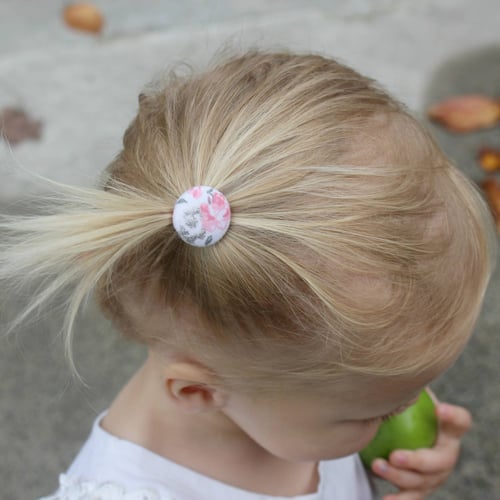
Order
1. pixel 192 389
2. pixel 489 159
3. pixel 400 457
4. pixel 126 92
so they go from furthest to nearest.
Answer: pixel 126 92 < pixel 489 159 < pixel 400 457 < pixel 192 389

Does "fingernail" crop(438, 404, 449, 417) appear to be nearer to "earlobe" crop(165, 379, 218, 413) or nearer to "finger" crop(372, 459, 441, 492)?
"finger" crop(372, 459, 441, 492)

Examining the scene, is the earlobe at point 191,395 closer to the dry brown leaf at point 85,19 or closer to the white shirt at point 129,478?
the white shirt at point 129,478

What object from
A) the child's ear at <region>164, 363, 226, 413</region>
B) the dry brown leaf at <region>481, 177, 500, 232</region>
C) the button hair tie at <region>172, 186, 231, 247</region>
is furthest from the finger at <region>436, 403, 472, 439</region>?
the dry brown leaf at <region>481, 177, 500, 232</region>

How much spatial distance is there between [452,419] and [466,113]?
59.0 inches

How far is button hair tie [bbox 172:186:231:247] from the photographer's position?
0.91 metres

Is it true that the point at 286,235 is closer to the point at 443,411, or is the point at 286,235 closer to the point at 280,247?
the point at 280,247

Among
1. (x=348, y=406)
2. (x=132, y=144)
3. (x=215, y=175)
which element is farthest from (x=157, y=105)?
(x=348, y=406)

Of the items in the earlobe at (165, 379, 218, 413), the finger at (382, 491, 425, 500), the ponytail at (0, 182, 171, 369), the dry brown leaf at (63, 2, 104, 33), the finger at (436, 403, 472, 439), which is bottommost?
the finger at (382, 491, 425, 500)

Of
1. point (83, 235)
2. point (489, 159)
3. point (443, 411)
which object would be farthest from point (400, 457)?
point (489, 159)

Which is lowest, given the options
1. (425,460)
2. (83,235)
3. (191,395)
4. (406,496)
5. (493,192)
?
(406,496)

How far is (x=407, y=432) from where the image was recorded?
146cm

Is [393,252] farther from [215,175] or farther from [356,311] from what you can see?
[215,175]

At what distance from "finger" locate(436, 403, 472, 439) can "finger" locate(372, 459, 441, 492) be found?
11 cm

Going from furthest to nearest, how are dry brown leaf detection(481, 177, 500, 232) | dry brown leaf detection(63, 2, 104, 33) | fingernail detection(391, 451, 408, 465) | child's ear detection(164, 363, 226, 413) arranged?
dry brown leaf detection(63, 2, 104, 33) < dry brown leaf detection(481, 177, 500, 232) < fingernail detection(391, 451, 408, 465) < child's ear detection(164, 363, 226, 413)
